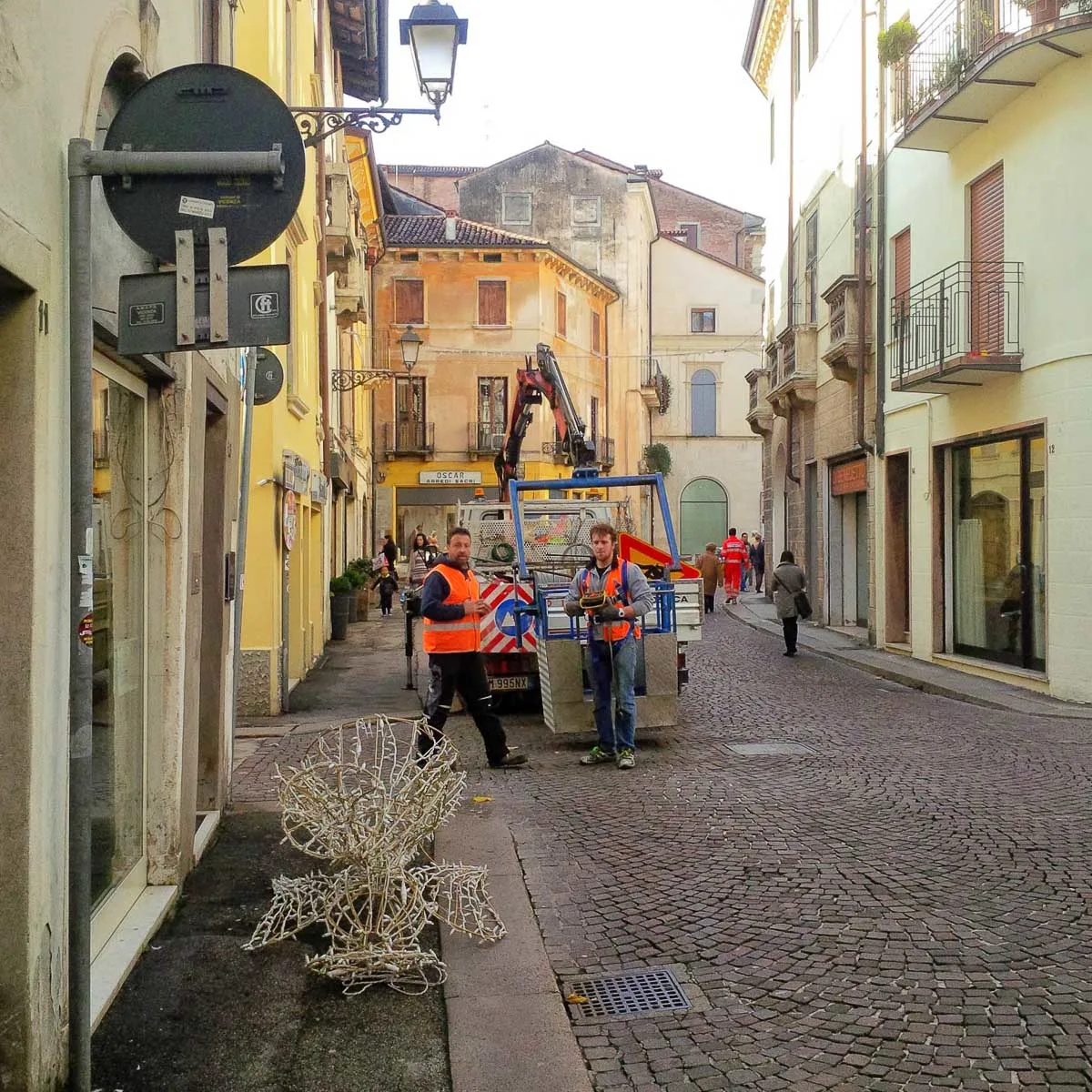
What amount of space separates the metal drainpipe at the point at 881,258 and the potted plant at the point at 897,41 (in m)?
1.89

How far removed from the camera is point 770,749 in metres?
9.69

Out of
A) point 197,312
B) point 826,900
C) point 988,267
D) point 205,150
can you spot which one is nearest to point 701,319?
point 988,267

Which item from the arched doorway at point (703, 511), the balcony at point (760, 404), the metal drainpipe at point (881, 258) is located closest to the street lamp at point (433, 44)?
the metal drainpipe at point (881, 258)

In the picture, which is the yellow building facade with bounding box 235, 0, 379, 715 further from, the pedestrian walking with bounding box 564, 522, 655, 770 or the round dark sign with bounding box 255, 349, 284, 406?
the pedestrian walking with bounding box 564, 522, 655, 770

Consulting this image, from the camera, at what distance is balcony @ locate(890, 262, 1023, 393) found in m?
14.2

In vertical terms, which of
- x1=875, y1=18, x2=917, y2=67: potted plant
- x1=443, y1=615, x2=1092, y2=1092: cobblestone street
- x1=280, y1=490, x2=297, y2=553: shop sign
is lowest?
x1=443, y1=615, x2=1092, y2=1092: cobblestone street

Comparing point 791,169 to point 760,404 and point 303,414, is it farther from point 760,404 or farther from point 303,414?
point 303,414

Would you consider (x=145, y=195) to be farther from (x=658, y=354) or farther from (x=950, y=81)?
(x=658, y=354)

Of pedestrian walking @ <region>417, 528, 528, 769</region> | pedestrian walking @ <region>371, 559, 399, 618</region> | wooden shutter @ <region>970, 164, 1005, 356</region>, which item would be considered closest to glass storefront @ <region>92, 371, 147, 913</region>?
pedestrian walking @ <region>417, 528, 528, 769</region>

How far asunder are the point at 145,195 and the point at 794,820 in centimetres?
515

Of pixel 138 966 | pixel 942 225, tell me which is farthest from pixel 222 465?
pixel 942 225

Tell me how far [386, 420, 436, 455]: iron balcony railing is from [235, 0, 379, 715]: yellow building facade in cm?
1131

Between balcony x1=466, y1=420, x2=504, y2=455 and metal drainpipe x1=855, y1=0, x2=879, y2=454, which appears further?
balcony x1=466, y1=420, x2=504, y2=455

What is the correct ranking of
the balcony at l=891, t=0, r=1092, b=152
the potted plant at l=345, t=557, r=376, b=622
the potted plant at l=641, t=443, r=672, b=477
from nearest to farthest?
the balcony at l=891, t=0, r=1092, b=152, the potted plant at l=345, t=557, r=376, b=622, the potted plant at l=641, t=443, r=672, b=477
